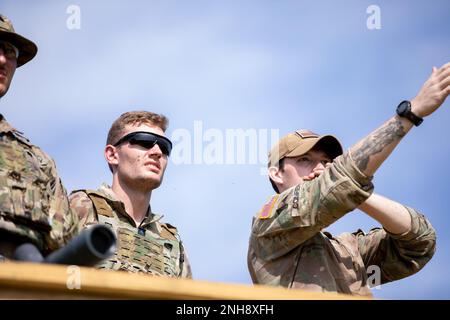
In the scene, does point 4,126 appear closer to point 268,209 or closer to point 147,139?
point 147,139

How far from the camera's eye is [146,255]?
7.00 m

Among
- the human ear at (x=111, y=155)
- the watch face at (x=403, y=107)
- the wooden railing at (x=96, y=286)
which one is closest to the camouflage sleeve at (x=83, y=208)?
the human ear at (x=111, y=155)

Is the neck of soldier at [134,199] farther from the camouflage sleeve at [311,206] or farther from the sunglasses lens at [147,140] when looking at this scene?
the camouflage sleeve at [311,206]

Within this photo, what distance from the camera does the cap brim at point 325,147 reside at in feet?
22.6

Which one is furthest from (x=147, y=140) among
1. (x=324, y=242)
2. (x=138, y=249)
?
(x=324, y=242)

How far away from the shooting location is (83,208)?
6848mm

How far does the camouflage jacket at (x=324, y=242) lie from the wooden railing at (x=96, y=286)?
1.74 metres

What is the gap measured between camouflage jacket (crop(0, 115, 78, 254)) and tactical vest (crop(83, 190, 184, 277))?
0.96 m

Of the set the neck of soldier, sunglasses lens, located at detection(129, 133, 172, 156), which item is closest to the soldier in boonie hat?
sunglasses lens, located at detection(129, 133, 172, 156)

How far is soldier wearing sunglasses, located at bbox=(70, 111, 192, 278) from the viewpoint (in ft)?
22.7

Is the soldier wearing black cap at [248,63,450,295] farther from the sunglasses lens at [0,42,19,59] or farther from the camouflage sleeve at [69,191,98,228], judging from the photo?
the sunglasses lens at [0,42,19,59]

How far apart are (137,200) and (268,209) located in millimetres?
1077
